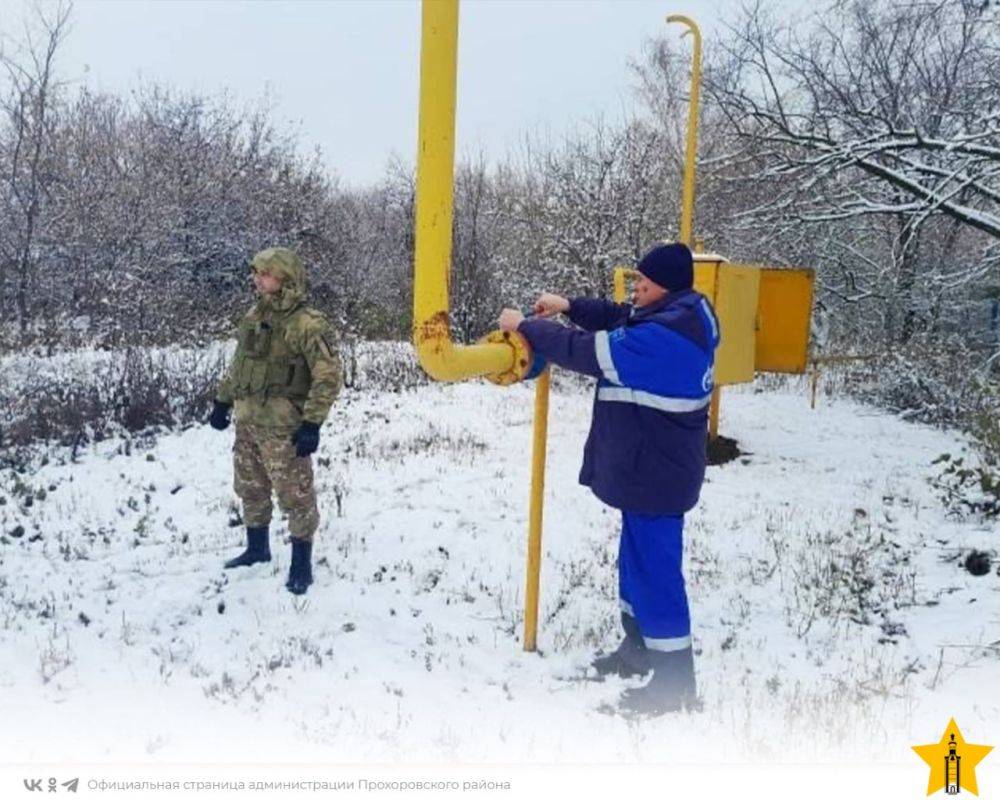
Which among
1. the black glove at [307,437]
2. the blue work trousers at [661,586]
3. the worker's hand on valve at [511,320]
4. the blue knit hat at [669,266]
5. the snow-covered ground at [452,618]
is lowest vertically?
the snow-covered ground at [452,618]

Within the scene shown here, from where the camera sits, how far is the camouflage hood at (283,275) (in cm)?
430

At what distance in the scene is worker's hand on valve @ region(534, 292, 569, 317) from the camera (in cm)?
330

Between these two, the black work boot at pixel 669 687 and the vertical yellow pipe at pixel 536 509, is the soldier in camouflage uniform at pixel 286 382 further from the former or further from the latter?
the black work boot at pixel 669 687

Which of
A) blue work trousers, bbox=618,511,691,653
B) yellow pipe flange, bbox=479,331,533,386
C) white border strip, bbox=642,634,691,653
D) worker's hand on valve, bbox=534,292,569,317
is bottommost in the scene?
white border strip, bbox=642,634,691,653

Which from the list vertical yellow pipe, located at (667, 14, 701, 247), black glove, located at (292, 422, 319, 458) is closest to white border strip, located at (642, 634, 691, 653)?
black glove, located at (292, 422, 319, 458)

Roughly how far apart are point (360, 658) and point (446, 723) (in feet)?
2.49

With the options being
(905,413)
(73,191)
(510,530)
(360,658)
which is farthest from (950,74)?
(73,191)

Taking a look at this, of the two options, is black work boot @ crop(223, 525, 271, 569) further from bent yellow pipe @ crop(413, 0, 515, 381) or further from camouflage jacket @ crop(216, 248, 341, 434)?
bent yellow pipe @ crop(413, 0, 515, 381)

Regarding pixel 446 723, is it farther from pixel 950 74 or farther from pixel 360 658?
pixel 950 74

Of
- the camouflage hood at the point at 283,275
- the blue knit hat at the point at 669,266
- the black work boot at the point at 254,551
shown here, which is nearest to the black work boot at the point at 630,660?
the blue knit hat at the point at 669,266

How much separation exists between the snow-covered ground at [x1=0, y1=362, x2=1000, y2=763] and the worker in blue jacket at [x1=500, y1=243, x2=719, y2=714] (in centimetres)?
36

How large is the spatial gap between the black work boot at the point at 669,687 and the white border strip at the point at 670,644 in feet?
0.05

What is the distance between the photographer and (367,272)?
17203 mm

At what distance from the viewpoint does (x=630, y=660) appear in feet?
11.9
